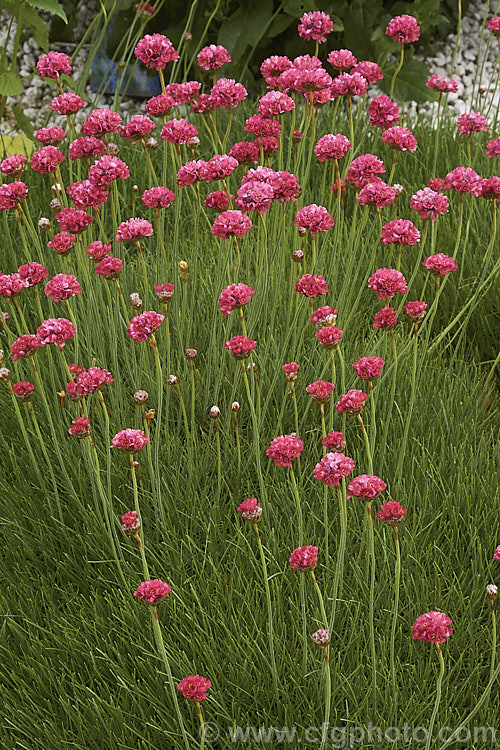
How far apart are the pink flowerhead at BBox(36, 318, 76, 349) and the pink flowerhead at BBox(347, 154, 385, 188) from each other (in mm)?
888

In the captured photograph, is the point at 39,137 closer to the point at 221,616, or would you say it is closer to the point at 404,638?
the point at 221,616

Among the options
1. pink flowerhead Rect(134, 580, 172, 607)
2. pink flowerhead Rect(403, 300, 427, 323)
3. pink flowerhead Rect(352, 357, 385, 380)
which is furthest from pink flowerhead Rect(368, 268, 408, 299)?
pink flowerhead Rect(134, 580, 172, 607)

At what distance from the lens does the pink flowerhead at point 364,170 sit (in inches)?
75.2

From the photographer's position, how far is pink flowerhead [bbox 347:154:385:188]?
1.91 metres

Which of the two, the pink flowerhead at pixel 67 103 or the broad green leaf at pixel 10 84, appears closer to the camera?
the pink flowerhead at pixel 67 103

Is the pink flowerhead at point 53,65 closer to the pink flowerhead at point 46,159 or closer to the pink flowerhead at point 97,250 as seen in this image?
the pink flowerhead at point 46,159

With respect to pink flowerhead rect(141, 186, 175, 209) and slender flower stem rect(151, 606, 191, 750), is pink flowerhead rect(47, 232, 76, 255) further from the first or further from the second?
slender flower stem rect(151, 606, 191, 750)

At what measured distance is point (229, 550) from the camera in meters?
1.70

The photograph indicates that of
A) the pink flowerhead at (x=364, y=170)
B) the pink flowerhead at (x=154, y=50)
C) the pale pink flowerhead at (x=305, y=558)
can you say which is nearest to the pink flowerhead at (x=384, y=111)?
the pink flowerhead at (x=364, y=170)

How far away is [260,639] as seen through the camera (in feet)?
4.81

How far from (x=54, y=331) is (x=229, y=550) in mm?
634

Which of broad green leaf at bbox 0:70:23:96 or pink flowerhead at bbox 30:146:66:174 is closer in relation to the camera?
pink flowerhead at bbox 30:146:66:174

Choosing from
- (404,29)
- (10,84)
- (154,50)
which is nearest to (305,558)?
(154,50)

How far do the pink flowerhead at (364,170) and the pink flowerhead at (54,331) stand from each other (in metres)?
0.89
